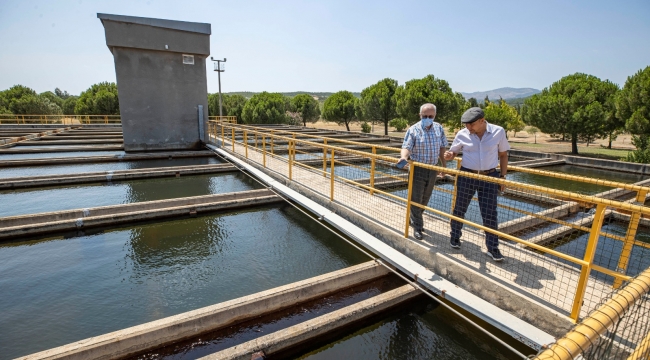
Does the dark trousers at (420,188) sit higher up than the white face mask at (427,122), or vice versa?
the white face mask at (427,122)

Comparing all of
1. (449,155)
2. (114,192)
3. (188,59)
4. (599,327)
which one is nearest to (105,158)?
(114,192)

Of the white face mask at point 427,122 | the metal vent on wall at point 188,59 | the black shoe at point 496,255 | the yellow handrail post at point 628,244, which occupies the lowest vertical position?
the black shoe at point 496,255

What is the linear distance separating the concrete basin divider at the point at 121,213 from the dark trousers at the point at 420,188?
15.1ft

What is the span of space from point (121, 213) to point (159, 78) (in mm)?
8570

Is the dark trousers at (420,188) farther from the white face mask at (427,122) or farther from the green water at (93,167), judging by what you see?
the green water at (93,167)

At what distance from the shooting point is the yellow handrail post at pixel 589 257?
2.34m

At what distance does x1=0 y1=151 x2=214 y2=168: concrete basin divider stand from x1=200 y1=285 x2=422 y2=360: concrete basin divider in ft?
38.8

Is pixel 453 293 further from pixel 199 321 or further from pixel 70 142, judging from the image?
pixel 70 142

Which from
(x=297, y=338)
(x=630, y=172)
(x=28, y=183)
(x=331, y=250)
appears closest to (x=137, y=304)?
(x=297, y=338)

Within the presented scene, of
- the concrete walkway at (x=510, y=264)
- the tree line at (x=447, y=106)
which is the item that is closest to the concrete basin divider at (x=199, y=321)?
the concrete walkway at (x=510, y=264)

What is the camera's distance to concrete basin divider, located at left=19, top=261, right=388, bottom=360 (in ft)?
9.62

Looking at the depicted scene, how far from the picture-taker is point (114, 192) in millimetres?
8797

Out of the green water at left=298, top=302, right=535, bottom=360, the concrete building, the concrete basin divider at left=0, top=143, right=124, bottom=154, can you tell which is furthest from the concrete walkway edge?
the concrete basin divider at left=0, top=143, right=124, bottom=154

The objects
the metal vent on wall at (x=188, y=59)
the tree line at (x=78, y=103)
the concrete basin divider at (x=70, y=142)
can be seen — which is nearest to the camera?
the metal vent on wall at (x=188, y=59)
